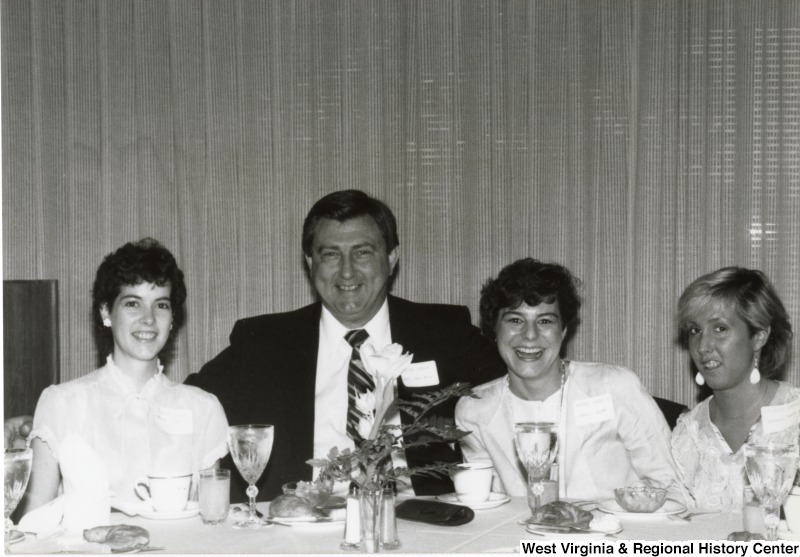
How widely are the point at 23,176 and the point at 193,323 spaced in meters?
1.11

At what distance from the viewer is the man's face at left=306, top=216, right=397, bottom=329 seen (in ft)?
10.9

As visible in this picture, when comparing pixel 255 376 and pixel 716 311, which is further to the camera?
pixel 255 376

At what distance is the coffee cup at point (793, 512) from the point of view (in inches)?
72.5

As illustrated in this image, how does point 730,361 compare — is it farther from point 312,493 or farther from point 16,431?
point 16,431

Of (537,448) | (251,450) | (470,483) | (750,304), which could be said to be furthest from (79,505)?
(750,304)

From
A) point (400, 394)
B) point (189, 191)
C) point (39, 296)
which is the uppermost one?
point (189, 191)

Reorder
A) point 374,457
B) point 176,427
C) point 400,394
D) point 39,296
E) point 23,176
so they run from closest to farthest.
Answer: point 374,457 → point 176,427 → point 400,394 → point 39,296 → point 23,176

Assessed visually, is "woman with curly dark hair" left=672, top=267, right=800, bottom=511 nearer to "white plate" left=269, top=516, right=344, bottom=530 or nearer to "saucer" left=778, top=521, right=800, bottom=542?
"saucer" left=778, top=521, right=800, bottom=542

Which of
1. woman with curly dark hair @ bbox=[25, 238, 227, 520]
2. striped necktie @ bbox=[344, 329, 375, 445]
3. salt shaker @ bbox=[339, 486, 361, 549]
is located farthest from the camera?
striped necktie @ bbox=[344, 329, 375, 445]

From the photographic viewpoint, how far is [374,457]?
5.73ft

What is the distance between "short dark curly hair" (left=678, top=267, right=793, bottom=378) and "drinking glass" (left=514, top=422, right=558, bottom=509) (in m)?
1.14

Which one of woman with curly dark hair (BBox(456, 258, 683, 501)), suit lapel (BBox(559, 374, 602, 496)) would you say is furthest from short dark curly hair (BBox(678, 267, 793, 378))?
suit lapel (BBox(559, 374, 602, 496))

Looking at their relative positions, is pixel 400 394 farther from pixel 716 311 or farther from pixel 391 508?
pixel 391 508

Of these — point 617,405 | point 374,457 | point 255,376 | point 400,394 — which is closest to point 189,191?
point 255,376
